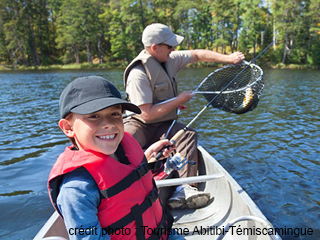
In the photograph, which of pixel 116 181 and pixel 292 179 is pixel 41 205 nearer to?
pixel 116 181

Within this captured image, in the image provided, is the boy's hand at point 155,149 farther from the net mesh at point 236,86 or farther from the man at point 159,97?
the net mesh at point 236,86

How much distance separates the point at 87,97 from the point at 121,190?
0.63 m

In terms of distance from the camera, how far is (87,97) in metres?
1.67

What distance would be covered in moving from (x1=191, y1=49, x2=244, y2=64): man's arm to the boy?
293cm

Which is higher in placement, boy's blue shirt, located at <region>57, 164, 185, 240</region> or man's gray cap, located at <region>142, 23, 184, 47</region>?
man's gray cap, located at <region>142, 23, 184, 47</region>

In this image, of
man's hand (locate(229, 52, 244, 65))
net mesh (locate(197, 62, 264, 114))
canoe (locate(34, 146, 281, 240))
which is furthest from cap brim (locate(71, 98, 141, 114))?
man's hand (locate(229, 52, 244, 65))

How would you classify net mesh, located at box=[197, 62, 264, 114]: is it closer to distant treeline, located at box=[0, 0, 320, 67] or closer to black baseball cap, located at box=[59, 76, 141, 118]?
black baseball cap, located at box=[59, 76, 141, 118]

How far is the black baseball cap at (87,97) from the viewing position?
1630 millimetres

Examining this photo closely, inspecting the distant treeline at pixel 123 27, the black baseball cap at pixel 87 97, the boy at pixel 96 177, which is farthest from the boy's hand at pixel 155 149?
the distant treeline at pixel 123 27

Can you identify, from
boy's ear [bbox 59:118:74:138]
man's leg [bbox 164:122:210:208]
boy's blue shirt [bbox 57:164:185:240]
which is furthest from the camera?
man's leg [bbox 164:122:210:208]

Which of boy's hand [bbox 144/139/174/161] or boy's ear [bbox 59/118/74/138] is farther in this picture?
boy's hand [bbox 144/139/174/161]

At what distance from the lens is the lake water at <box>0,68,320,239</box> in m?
4.45

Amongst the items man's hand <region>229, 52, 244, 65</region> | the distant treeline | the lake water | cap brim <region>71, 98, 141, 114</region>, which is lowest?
the lake water

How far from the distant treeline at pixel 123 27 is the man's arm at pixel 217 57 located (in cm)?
3929
